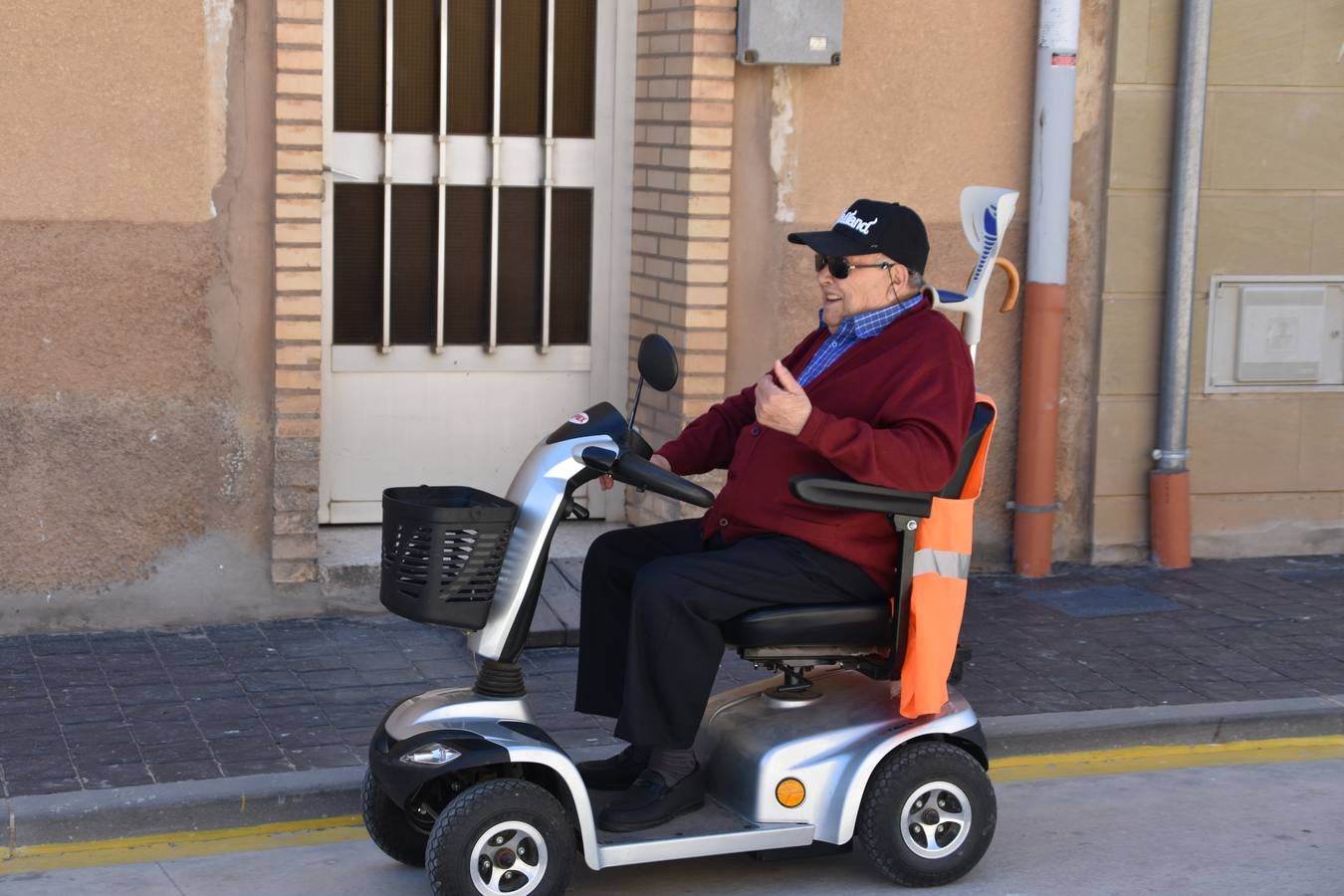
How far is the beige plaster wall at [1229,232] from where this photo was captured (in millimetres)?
8016

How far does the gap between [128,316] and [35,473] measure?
0.65 meters

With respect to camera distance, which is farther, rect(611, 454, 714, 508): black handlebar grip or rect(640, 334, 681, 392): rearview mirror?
rect(640, 334, 681, 392): rearview mirror

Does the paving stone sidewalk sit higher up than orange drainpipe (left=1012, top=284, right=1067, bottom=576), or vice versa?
orange drainpipe (left=1012, top=284, right=1067, bottom=576)

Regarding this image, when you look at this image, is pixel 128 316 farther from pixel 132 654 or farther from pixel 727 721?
pixel 727 721

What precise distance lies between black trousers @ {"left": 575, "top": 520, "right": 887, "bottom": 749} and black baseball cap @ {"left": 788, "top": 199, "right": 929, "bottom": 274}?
0.75 metres

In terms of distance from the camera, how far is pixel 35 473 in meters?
6.73

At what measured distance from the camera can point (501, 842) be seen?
14.3 feet

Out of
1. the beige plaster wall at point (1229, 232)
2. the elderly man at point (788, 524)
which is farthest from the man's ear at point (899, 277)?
the beige plaster wall at point (1229, 232)

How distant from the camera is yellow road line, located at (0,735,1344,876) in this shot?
4.93m

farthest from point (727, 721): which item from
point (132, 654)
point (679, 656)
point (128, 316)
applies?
point (128, 316)

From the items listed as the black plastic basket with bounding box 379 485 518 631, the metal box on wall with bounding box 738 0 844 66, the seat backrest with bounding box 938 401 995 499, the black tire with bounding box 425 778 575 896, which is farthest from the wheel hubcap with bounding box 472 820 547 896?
the metal box on wall with bounding box 738 0 844 66

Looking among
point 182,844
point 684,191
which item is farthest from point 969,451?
point 684,191

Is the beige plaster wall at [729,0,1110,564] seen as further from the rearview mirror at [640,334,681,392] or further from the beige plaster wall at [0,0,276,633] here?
the rearview mirror at [640,334,681,392]

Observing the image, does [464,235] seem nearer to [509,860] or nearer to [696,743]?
[696,743]
